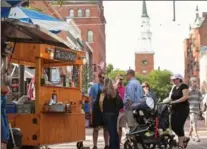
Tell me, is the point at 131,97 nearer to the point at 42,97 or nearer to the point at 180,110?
the point at 180,110

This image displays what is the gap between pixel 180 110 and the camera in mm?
12383

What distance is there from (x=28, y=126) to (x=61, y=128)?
103 centimetres

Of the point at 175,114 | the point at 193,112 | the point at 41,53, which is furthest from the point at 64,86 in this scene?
the point at 193,112

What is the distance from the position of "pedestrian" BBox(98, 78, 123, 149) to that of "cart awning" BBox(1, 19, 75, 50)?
1.42m

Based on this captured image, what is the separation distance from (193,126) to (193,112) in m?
0.42

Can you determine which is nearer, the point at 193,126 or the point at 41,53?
the point at 41,53

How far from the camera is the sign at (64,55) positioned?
11.6m

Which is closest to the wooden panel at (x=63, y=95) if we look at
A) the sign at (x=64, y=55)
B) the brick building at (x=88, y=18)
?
the sign at (x=64, y=55)

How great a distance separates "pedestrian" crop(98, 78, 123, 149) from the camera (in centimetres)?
1181

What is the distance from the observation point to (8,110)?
1105 cm

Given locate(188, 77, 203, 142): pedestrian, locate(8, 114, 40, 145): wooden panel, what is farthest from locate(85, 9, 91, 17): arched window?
locate(8, 114, 40, 145): wooden panel

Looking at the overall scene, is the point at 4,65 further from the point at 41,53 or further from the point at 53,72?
the point at 53,72

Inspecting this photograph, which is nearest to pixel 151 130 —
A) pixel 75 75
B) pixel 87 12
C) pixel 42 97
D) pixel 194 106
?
pixel 75 75

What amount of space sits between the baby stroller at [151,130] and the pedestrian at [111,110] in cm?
44
